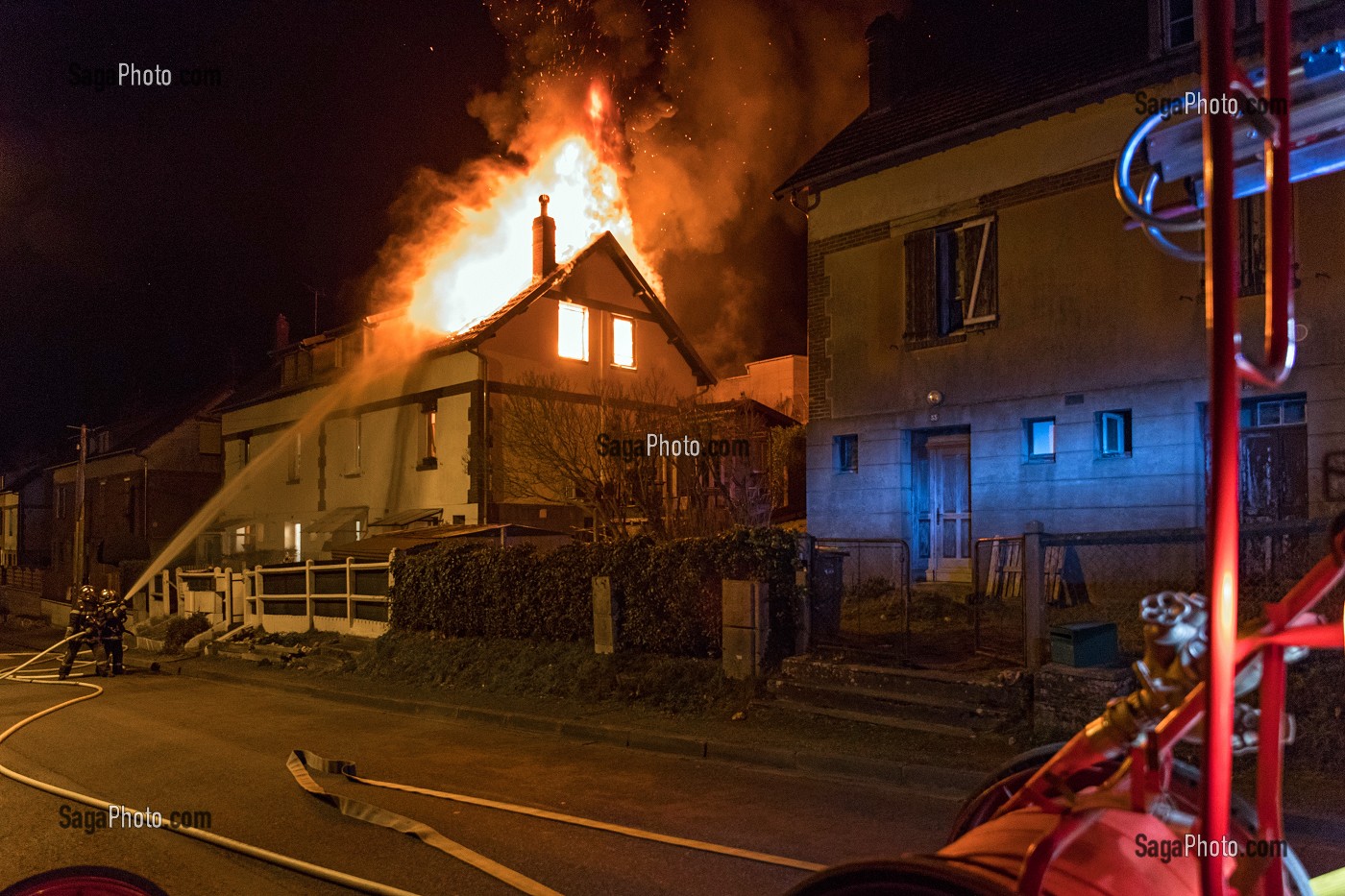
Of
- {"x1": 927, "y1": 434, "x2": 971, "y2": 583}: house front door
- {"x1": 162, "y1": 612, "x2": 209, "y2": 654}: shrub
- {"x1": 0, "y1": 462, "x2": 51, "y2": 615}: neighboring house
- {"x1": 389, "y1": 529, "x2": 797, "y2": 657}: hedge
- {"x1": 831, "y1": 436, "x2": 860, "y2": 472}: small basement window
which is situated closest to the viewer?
{"x1": 389, "y1": 529, "x2": 797, "y2": 657}: hedge

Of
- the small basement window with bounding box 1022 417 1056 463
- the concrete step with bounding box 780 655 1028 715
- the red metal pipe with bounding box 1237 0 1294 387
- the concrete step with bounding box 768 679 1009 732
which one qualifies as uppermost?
the small basement window with bounding box 1022 417 1056 463

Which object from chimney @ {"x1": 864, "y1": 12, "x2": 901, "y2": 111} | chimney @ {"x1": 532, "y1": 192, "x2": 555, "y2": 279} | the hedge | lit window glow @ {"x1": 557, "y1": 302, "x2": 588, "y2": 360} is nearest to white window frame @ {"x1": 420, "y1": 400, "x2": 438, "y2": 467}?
lit window glow @ {"x1": 557, "y1": 302, "x2": 588, "y2": 360}

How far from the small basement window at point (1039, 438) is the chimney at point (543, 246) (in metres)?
17.4

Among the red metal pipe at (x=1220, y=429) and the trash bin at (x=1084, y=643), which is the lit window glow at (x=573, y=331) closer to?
the trash bin at (x=1084, y=643)

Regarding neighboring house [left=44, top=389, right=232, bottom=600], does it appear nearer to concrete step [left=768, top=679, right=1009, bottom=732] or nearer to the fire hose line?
the fire hose line

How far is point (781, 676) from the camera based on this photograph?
11.2 m

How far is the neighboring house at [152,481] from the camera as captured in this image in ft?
138

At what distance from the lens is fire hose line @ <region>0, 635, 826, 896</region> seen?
574 cm

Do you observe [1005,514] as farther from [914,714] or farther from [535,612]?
[535,612]

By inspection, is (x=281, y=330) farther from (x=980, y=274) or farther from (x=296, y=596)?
(x=980, y=274)

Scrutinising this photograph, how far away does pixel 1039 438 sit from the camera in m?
14.5

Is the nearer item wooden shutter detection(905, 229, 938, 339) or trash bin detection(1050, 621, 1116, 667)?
trash bin detection(1050, 621, 1116, 667)

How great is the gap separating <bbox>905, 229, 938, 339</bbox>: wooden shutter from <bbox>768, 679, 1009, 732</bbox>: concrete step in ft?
23.5

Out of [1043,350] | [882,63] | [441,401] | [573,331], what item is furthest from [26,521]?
[1043,350]
